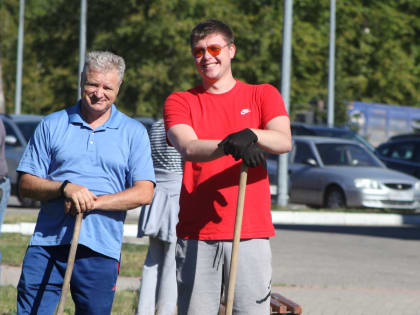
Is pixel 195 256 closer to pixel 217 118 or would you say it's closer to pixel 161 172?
pixel 217 118

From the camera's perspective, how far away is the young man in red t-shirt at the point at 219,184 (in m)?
4.66

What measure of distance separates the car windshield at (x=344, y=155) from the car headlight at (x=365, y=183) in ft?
3.20

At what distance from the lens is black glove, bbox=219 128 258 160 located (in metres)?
4.39

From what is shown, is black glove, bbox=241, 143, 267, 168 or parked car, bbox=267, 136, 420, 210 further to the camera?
parked car, bbox=267, 136, 420, 210

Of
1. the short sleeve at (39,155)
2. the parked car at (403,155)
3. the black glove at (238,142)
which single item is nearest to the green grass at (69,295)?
the short sleeve at (39,155)

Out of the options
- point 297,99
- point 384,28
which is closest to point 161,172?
point 297,99

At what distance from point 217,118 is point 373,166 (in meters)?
16.2

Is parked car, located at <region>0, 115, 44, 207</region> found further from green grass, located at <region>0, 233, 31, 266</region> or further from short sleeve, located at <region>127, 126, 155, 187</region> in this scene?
short sleeve, located at <region>127, 126, 155, 187</region>

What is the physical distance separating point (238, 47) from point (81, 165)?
1277 inches

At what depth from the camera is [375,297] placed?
9477mm

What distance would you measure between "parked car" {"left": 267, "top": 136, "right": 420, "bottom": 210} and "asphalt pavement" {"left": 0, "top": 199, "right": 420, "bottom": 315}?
1.10 m

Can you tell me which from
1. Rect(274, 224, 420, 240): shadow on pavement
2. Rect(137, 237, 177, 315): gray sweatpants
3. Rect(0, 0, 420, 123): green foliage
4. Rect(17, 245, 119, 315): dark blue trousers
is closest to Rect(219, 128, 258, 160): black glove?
Rect(17, 245, 119, 315): dark blue trousers

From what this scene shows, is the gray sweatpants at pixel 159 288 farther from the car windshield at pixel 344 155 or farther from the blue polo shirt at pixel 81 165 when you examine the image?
the car windshield at pixel 344 155

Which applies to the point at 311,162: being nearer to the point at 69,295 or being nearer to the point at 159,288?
the point at 69,295
